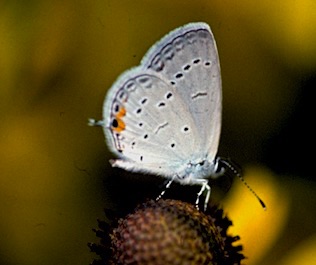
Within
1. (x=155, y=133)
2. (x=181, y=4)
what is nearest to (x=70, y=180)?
(x=155, y=133)

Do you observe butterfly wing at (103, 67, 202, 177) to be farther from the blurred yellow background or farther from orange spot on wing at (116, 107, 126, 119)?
the blurred yellow background

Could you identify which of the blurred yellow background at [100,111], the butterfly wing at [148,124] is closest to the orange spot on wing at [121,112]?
the butterfly wing at [148,124]

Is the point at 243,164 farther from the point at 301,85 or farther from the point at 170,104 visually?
the point at 170,104

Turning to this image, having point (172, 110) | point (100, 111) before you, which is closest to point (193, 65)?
point (172, 110)

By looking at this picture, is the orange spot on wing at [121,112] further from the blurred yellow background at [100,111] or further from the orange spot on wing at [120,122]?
the blurred yellow background at [100,111]

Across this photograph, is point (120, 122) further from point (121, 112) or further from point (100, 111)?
point (100, 111)
